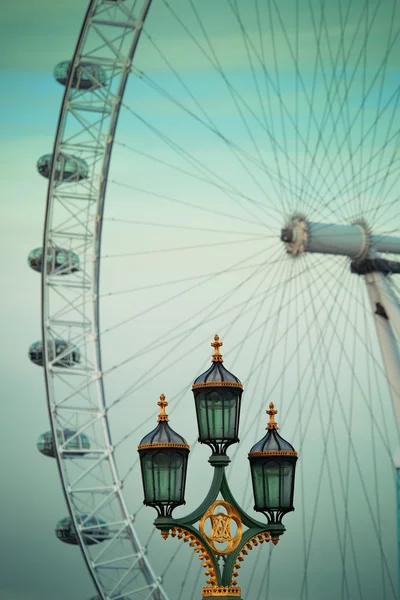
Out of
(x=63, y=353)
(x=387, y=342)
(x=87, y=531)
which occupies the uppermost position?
(x=63, y=353)

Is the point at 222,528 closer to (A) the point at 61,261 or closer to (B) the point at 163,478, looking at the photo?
(B) the point at 163,478

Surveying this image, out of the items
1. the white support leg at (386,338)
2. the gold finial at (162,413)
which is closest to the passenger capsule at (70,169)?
the white support leg at (386,338)

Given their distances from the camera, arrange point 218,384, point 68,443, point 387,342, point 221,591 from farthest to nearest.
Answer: point 68,443
point 387,342
point 218,384
point 221,591

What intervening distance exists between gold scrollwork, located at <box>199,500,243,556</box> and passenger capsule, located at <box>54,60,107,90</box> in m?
22.3

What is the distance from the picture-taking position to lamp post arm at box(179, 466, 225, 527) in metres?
14.2

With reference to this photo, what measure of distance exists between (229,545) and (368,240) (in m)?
13.9

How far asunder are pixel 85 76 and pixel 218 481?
2243 centimetres

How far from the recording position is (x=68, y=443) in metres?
37.0

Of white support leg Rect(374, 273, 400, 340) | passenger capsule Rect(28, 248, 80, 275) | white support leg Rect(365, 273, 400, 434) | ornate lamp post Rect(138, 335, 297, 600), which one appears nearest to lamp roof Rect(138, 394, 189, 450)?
ornate lamp post Rect(138, 335, 297, 600)

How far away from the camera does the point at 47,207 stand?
3650 centimetres

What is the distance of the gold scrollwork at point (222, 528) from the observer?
46.5 feet

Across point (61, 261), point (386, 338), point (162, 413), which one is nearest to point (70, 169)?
point (61, 261)

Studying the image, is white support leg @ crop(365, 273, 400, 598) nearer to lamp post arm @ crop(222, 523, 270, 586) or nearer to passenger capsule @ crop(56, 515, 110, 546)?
passenger capsule @ crop(56, 515, 110, 546)

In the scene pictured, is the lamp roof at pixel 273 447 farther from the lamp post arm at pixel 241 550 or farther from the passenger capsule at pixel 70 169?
the passenger capsule at pixel 70 169
